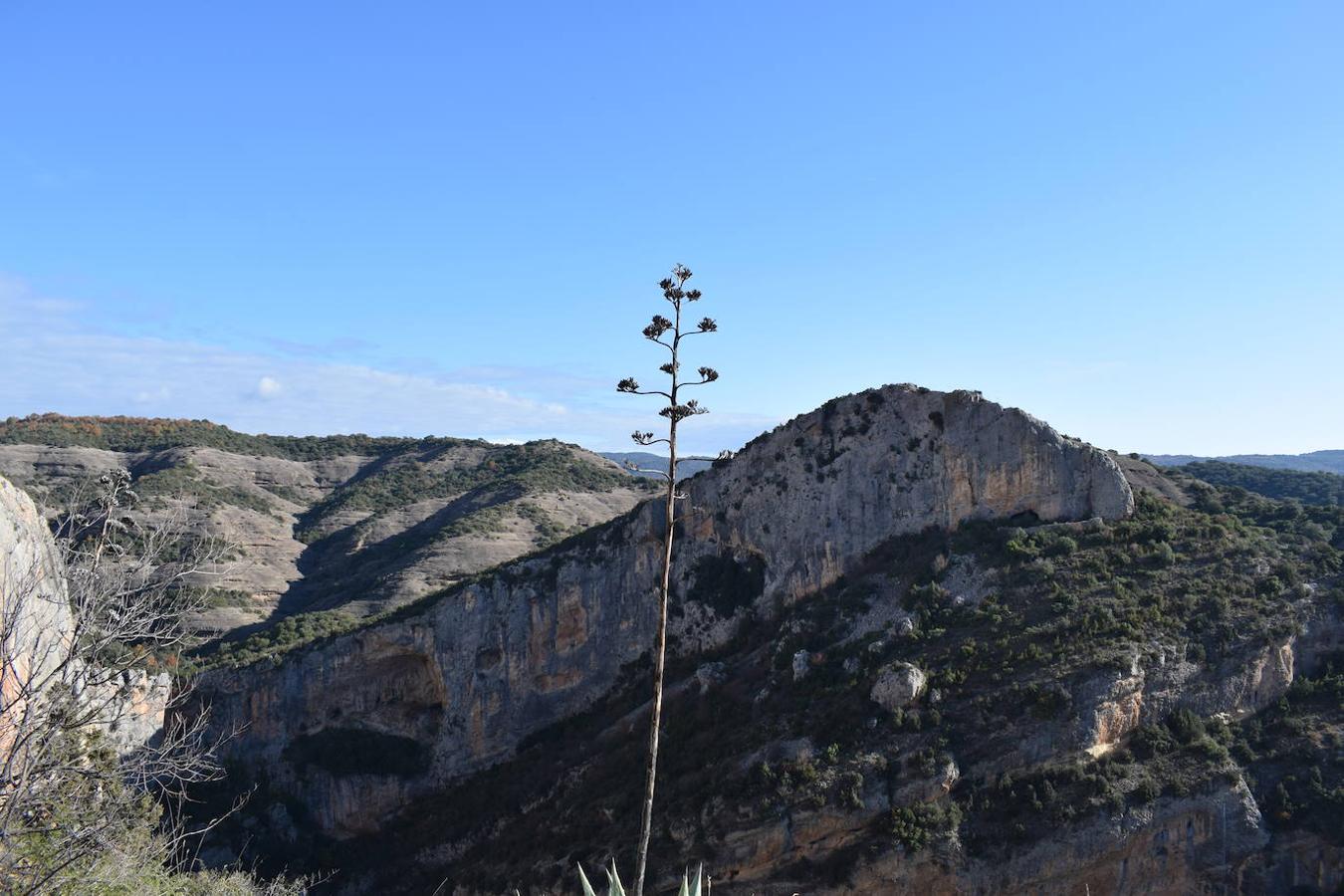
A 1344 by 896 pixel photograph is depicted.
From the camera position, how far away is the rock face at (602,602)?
107 ft

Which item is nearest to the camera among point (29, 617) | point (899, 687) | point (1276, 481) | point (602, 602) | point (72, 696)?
point (72, 696)

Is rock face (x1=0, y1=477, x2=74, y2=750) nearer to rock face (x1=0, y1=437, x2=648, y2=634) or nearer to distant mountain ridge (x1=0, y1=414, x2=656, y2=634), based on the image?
distant mountain ridge (x1=0, y1=414, x2=656, y2=634)

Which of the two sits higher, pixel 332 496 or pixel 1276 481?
pixel 1276 481

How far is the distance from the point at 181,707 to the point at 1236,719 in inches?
1508

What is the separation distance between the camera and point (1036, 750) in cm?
2178

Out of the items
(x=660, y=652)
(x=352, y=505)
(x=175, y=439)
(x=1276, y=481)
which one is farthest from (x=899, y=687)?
(x=175, y=439)

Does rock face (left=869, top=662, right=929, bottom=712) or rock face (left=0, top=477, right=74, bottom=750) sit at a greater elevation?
rock face (left=0, top=477, right=74, bottom=750)

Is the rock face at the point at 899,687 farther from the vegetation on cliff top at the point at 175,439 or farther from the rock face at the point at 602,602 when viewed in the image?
the vegetation on cliff top at the point at 175,439

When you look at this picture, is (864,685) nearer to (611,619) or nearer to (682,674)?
(682,674)

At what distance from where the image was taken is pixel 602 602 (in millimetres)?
36281

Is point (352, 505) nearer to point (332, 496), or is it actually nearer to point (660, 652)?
point (332, 496)

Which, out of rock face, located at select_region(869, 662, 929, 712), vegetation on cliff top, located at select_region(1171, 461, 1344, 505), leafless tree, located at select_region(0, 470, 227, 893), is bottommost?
rock face, located at select_region(869, 662, 929, 712)

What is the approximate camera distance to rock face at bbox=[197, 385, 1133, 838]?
32.6 metres

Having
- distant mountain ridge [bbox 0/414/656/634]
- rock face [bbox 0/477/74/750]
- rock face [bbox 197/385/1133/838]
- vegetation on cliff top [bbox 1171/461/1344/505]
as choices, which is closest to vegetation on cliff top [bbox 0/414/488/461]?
distant mountain ridge [bbox 0/414/656/634]
